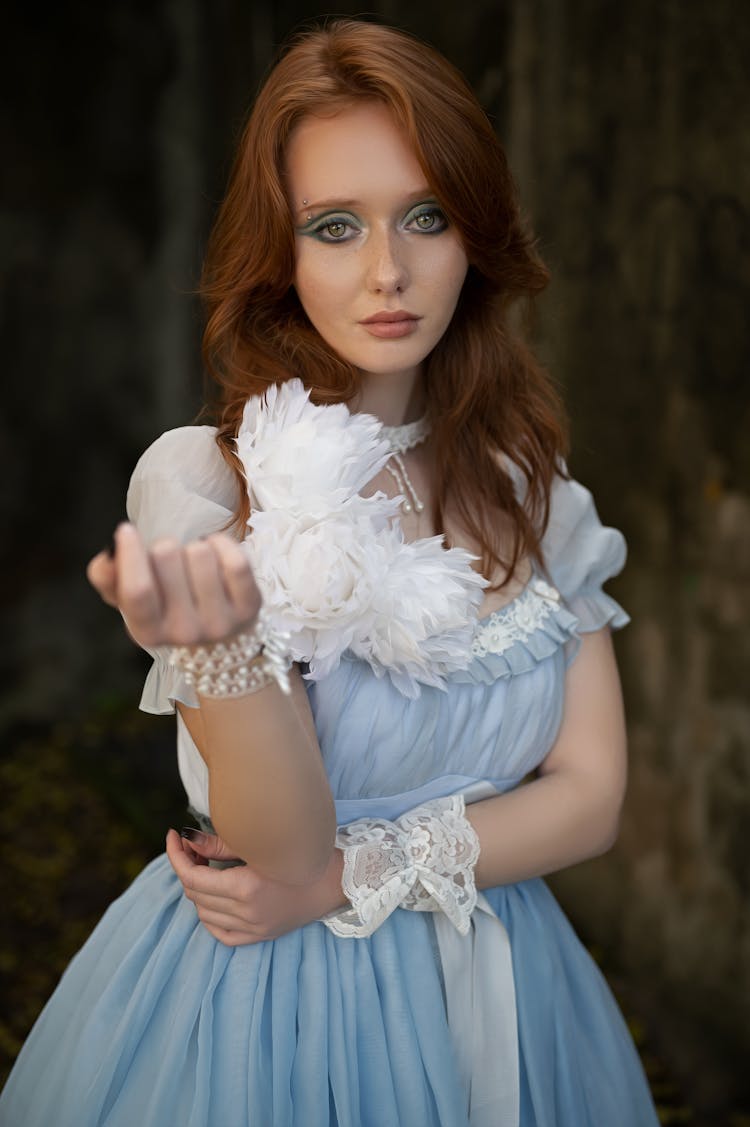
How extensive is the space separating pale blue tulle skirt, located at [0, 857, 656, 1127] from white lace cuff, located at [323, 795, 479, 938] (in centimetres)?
8

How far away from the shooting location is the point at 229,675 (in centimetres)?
118

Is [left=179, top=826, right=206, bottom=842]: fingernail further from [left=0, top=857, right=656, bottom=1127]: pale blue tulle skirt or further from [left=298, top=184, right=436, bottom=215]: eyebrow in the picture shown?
→ [left=298, top=184, right=436, bottom=215]: eyebrow

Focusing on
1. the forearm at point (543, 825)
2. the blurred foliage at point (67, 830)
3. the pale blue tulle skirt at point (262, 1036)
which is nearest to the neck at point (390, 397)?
the forearm at point (543, 825)

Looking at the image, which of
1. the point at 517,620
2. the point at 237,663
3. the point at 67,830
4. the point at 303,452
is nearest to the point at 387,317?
the point at 303,452

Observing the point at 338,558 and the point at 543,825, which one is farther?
the point at 543,825

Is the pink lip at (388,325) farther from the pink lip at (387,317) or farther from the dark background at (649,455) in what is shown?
the dark background at (649,455)

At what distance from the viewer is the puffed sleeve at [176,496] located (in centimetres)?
147

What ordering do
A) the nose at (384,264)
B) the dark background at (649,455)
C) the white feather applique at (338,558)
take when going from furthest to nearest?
the dark background at (649,455) < the nose at (384,264) < the white feather applique at (338,558)

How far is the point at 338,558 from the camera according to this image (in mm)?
1413

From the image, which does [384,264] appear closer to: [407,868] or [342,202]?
[342,202]

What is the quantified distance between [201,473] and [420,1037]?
81 centimetres

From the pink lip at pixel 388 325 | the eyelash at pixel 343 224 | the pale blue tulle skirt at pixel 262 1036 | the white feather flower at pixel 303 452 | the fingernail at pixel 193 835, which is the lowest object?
the pale blue tulle skirt at pixel 262 1036

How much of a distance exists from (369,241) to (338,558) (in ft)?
1.45

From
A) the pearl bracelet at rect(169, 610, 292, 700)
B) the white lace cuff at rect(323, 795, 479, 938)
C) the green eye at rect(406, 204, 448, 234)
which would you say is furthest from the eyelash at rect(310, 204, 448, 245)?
the white lace cuff at rect(323, 795, 479, 938)
